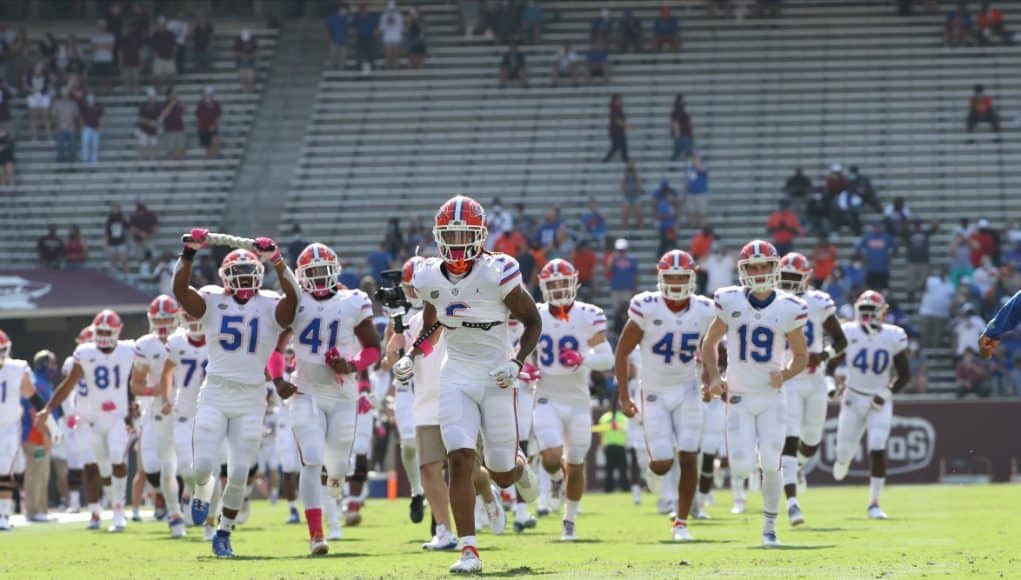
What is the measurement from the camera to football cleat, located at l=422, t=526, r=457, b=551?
1441 cm

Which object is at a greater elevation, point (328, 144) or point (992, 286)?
point (328, 144)

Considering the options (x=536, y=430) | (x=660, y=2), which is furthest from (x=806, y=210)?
(x=536, y=430)

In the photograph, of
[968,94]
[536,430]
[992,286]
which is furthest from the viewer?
[968,94]

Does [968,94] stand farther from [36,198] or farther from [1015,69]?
[36,198]

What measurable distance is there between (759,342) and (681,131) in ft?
68.3

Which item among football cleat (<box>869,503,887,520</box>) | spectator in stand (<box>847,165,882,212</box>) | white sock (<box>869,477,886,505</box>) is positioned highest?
spectator in stand (<box>847,165,882,212</box>)

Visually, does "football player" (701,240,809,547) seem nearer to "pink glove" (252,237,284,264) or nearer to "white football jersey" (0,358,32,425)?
"pink glove" (252,237,284,264)

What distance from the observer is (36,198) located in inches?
1455

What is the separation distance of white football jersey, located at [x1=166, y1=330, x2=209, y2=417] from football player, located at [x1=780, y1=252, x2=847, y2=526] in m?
5.31

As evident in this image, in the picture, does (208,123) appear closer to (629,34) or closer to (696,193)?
(629,34)

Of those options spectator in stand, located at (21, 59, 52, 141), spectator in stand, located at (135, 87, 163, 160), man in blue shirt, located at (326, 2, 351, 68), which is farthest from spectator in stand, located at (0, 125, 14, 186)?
man in blue shirt, located at (326, 2, 351, 68)

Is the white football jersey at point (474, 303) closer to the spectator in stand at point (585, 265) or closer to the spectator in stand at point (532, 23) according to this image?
the spectator in stand at point (585, 265)

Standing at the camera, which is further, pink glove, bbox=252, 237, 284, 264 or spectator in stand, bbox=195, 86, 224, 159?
spectator in stand, bbox=195, 86, 224, 159

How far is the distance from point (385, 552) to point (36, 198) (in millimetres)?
24020
